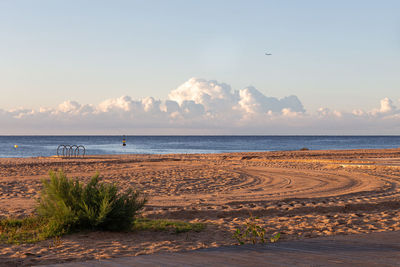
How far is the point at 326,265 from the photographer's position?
17.0 feet

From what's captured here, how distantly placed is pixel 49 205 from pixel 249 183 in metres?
10.8

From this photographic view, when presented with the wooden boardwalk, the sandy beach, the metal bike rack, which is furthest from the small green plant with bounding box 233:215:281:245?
the metal bike rack

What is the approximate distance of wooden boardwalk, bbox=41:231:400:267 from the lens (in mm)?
5301

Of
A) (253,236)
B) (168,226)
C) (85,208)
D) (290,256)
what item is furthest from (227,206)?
(290,256)

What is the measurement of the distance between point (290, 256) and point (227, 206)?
6.38m

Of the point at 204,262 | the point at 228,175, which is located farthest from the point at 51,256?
the point at 228,175

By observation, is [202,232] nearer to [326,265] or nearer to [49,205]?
[49,205]

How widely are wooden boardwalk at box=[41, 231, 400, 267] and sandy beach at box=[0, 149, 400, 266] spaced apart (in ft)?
4.46

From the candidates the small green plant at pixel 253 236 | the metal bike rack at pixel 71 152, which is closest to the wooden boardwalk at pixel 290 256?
the small green plant at pixel 253 236

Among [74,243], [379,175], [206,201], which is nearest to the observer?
[74,243]

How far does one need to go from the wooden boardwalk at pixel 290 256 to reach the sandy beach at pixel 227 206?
1.36 meters

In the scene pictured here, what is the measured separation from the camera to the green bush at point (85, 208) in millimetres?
8375

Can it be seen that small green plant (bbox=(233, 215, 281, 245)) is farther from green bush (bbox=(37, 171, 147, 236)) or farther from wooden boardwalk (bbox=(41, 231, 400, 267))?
green bush (bbox=(37, 171, 147, 236))

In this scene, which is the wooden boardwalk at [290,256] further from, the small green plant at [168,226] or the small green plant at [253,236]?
the small green plant at [168,226]
